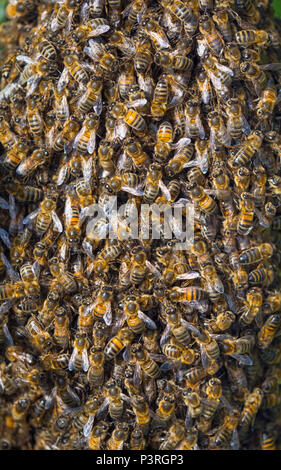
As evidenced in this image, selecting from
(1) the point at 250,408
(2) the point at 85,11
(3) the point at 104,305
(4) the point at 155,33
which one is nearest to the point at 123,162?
(4) the point at 155,33

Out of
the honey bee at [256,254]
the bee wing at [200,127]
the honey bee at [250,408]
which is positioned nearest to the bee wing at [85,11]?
the bee wing at [200,127]

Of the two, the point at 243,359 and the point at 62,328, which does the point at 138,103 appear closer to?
the point at 62,328

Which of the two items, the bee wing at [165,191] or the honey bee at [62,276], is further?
the honey bee at [62,276]

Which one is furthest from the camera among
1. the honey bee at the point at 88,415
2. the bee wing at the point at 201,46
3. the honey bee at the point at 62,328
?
the honey bee at the point at 88,415

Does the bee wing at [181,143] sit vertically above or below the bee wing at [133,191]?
above

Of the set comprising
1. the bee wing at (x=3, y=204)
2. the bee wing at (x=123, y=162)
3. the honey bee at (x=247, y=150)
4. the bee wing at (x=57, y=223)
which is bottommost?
the bee wing at (x=57, y=223)

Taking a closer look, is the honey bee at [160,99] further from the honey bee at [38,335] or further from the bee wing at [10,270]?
the honey bee at [38,335]

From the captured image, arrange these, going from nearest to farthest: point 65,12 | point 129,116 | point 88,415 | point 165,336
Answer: point 129,116, point 65,12, point 165,336, point 88,415

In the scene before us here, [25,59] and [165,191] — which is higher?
[25,59]
